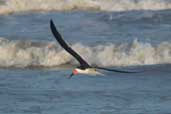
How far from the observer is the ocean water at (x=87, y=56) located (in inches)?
567

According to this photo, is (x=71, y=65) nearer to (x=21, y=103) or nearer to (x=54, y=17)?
(x=21, y=103)

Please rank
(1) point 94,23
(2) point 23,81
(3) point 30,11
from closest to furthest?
(2) point 23,81
(1) point 94,23
(3) point 30,11

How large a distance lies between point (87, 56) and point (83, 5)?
25.5 feet

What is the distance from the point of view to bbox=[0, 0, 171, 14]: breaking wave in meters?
25.6

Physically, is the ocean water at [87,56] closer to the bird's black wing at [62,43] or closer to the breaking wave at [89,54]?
the breaking wave at [89,54]

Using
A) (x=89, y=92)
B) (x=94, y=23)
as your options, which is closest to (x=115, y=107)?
(x=89, y=92)

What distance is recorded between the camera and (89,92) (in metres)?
15.2

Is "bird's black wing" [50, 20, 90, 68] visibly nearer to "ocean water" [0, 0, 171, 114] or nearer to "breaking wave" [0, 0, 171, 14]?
"ocean water" [0, 0, 171, 114]

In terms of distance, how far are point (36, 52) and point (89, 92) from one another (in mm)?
3953

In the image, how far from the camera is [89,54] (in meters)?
18.8

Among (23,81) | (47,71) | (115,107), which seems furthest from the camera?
(47,71)

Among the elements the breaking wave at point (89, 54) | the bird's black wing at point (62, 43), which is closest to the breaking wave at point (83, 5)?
the breaking wave at point (89, 54)

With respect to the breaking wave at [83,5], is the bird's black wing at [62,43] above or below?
above

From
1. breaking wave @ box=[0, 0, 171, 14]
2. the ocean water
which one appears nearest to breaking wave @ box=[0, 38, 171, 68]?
the ocean water
